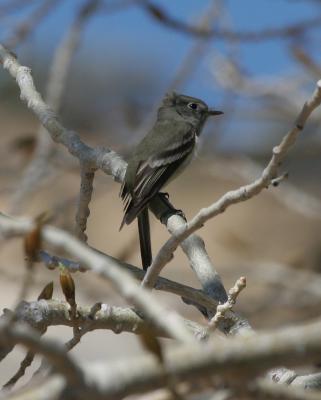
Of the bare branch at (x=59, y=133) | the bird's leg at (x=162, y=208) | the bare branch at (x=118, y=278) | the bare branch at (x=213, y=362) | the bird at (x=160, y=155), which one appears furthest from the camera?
the bird at (x=160, y=155)

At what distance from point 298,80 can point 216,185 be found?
182 inches

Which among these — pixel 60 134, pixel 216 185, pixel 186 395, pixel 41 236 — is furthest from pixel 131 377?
pixel 216 185

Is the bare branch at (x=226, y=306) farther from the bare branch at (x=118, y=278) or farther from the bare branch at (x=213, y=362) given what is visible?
the bare branch at (x=213, y=362)

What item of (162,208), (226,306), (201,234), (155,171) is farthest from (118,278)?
(201,234)

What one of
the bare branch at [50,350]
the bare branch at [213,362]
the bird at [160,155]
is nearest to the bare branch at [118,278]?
the bare branch at [213,362]

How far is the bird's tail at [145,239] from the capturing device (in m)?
4.62

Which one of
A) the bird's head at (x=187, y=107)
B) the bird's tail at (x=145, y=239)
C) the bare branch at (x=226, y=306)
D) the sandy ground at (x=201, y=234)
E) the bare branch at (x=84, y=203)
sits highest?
the bare branch at (x=226, y=306)

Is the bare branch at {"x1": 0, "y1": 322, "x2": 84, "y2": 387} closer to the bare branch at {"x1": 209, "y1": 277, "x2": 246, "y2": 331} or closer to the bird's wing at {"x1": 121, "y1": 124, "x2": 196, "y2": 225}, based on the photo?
the bare branch at {"x1": 209, "y1": 277, "x2": 246, "y2": 331}

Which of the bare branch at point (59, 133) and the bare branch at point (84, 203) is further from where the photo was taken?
the bare branch at point (59, 133)

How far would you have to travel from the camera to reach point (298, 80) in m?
6.35

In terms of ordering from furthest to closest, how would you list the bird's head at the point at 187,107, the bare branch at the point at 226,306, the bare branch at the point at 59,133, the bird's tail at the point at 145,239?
the bird's head at the point at 187,107
the bird's tail at the point at 145,239
the bare branch at the point at 59,133
the bare branch at the point at 226,306

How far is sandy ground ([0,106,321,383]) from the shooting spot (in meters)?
7.20

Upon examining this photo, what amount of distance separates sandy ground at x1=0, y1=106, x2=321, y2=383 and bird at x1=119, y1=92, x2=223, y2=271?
0.68 metres

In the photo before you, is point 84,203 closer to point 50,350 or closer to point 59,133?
point 59,133
